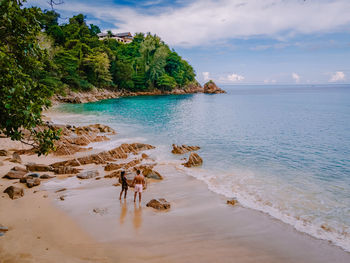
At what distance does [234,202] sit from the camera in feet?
36.3

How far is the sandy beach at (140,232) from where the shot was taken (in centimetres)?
701

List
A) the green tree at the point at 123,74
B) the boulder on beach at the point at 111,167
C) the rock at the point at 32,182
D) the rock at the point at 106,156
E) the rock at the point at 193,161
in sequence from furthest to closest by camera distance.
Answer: the green tree at the point at 123,74, the rock at the point at 193,161, the rock at the point at 106,156, the boulder on beach at the point at 111,167, the rock at the point at 32,182

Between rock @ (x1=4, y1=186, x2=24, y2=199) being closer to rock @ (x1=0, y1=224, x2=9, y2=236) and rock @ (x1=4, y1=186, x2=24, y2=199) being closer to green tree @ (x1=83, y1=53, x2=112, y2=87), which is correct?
rock @ (x1=0, y1=224, x2=9, y2=236)

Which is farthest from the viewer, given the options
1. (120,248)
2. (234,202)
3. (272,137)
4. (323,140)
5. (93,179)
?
(272,137)

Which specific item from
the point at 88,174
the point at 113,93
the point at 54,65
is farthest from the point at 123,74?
the point at 88,174

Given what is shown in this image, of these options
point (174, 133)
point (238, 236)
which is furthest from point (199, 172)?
point (174, 133)

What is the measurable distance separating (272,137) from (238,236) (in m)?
20.8

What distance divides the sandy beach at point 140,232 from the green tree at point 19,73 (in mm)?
2884

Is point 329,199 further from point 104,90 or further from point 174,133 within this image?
point 104,90

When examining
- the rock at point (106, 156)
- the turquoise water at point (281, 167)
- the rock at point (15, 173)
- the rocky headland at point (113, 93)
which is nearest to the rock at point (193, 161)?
the turquoise water at point (281, 167)

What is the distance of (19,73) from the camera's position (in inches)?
258

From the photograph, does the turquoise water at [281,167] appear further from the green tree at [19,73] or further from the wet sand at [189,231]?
the green tree at [19,73]

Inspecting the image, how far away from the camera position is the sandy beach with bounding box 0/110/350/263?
7012 millimetres

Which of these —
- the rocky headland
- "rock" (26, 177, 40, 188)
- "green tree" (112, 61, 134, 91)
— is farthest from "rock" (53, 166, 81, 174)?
"green tree" (112, 61, 134, 91)
